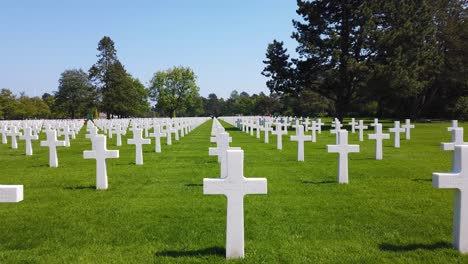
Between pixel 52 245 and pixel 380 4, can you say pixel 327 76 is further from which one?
pixel 52 245

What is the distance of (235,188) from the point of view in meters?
4.59

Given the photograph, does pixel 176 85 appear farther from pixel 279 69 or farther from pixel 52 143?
pixel 52 143

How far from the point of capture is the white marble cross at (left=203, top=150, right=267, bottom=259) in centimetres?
457

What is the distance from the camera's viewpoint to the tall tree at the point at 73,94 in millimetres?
82375

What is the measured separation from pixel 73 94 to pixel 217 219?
8396 cm

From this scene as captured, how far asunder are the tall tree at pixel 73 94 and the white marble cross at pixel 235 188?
8094cm

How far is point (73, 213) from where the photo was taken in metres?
6.71

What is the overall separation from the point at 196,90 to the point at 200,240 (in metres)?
86.9

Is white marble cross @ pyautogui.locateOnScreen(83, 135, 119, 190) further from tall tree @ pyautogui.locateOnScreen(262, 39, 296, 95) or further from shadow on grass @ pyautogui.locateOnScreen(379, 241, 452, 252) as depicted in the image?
tall tree @ pyautogui.locateOnScreen(262, 39, 296, 95)

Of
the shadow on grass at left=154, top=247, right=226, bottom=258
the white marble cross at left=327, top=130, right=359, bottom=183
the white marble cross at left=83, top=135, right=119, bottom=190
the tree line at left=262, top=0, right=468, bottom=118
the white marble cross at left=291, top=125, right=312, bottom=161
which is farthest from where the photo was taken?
the tree line at left=262, top=0, right=468, bottom=118

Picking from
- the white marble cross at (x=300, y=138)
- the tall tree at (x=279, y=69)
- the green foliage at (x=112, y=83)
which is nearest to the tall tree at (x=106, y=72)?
the green foliage at (x=112, y=83)

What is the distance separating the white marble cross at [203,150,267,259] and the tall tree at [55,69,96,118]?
8094cm

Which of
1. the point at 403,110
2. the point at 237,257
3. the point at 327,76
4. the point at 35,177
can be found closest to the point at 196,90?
the point at 403,110

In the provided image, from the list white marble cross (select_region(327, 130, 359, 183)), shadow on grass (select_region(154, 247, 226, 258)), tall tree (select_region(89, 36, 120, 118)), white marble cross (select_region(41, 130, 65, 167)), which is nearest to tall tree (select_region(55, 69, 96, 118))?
tall tree (select_region(89, 36, 120, 118))
